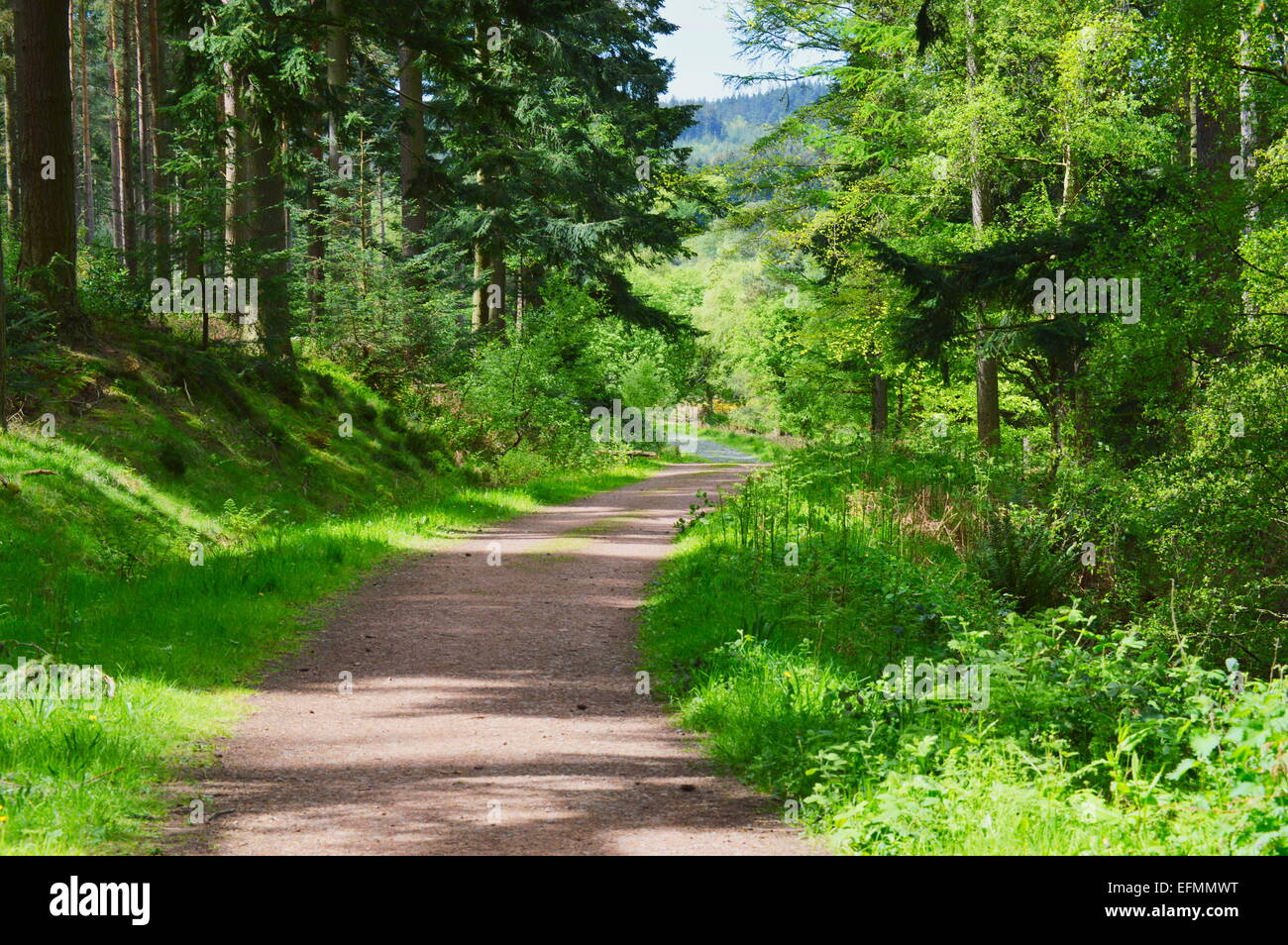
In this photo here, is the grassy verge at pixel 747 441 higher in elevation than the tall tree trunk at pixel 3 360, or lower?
lower

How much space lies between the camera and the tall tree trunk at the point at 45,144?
43.2 feet

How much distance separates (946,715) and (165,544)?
905cm

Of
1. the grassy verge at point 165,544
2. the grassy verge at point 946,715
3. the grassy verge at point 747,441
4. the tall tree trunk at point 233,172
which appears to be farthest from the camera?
the grassy verge at point 747,441

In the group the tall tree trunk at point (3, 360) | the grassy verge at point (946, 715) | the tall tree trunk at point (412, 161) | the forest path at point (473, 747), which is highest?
the tall tree trunk at point (412, 161)

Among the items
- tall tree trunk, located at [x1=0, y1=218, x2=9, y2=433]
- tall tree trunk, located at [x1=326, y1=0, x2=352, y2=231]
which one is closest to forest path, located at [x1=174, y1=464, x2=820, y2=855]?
tall tree trunk, located at [x1=0, y1=218, x2=9, y2=433]

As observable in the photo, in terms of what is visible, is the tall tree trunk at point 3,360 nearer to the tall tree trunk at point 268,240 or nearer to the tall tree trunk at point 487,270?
the tall tree trunk at point 268,240

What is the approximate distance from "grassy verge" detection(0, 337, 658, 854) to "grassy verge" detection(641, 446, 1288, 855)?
3.49 metres

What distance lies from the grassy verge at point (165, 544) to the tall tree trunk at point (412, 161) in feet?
13.4

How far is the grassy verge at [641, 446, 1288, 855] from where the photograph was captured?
15.8ft

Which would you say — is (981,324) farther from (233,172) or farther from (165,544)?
(165,544)

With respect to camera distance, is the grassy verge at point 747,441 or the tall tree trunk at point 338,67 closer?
the tall tree trunk at point 338,67

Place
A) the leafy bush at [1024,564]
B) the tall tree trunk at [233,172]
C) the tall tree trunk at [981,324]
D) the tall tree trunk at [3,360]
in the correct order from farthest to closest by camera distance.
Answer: the tall tree trunk at [981,324]
the tall tree trunk at [233,172]
the leafy bush at [1024,564]
the tall tree trunk at [3,360]

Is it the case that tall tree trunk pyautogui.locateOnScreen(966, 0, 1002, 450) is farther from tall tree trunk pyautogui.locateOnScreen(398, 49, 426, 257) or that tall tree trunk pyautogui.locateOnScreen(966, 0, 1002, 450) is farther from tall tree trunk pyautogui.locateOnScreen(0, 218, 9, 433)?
tall tree trunk pyautogui.locateOnScreen(0, 218, 9, 433)

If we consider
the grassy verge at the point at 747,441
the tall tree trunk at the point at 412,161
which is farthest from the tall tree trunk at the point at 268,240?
the grassy verge at the point at 747,441
